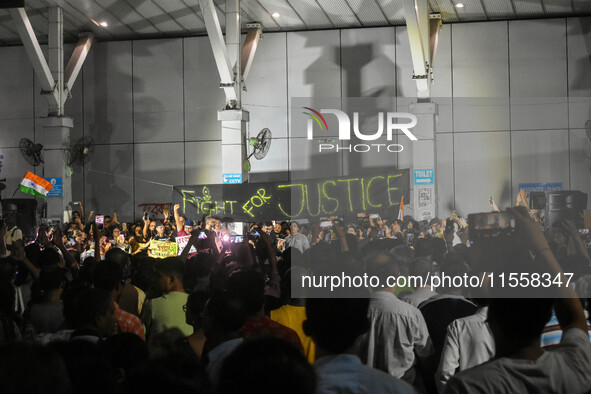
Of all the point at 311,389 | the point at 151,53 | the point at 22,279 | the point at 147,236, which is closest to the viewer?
the point at 311,389

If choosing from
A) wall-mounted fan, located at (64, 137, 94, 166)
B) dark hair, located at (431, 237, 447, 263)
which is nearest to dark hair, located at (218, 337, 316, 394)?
dark hair, located at (431, 237, 447, 263)

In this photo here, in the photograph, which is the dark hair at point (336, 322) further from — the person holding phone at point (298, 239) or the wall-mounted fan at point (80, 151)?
the wall-mounted fan at point (80, 151)

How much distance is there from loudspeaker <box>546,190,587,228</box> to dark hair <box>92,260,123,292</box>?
120 inches

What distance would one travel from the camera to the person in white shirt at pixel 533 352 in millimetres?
2607

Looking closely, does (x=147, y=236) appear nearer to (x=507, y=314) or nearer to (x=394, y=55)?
(x=394, y=55)

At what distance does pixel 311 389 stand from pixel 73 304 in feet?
8.32

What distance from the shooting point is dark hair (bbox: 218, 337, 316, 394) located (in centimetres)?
208

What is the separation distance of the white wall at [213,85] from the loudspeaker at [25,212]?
4.03 ft

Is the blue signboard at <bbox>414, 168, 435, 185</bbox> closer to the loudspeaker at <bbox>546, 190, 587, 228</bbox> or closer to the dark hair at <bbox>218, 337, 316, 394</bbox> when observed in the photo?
the loudspeaker at <bbox>546, 190, 587, 228</bbox>

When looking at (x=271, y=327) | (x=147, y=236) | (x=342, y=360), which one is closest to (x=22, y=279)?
(x=271, y=327)

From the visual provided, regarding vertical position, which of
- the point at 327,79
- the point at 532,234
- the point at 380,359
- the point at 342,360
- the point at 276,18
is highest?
the point at 276,18

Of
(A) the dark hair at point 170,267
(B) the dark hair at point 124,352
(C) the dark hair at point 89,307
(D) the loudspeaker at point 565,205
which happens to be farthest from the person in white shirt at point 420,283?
(B) the dark hair at point 124,352

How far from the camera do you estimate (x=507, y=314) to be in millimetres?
2799

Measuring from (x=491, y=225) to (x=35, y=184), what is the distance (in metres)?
15.7
